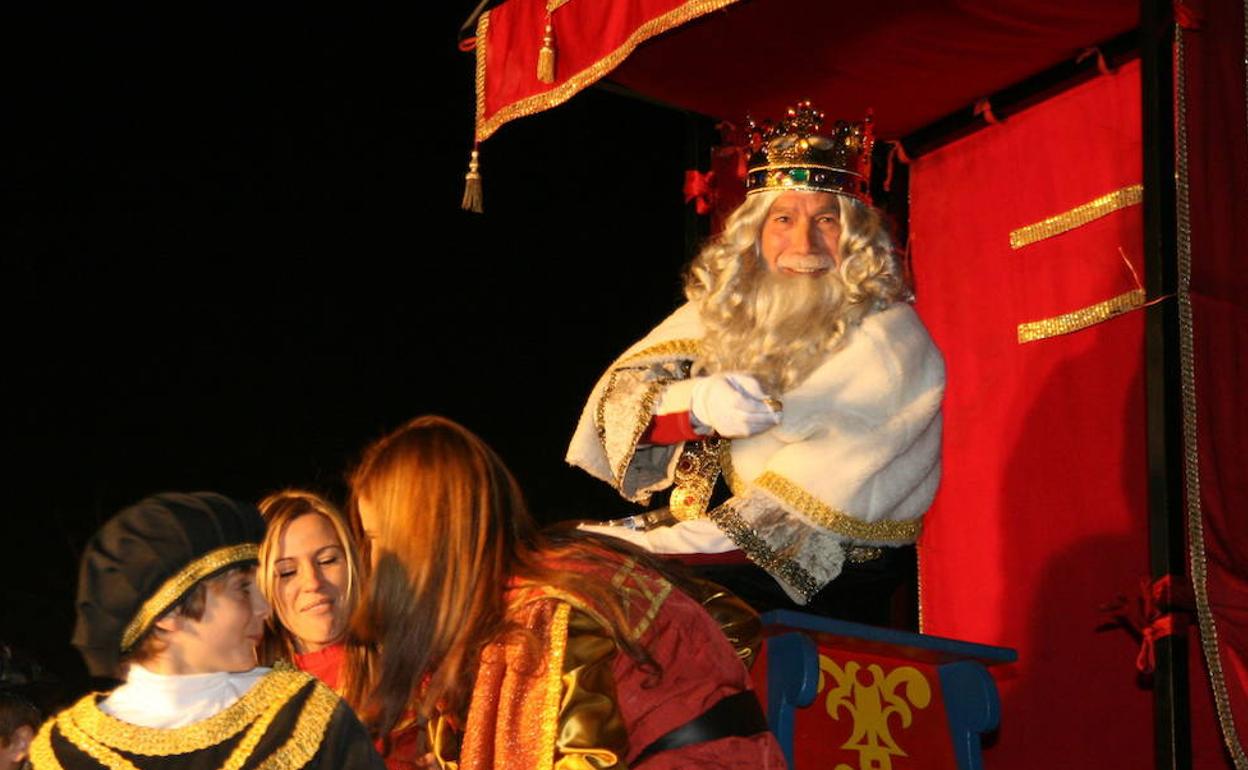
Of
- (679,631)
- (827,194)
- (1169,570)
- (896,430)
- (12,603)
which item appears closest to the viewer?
(679,631)

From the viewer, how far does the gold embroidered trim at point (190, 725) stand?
263 cm

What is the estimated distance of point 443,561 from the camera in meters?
3.22

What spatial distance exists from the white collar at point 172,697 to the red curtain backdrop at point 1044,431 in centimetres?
258

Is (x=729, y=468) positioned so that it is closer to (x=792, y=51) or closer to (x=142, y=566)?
(x=792, y=51)

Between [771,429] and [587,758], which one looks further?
[771,429]

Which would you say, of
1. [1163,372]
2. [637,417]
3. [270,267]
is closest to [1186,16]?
[1163,372]

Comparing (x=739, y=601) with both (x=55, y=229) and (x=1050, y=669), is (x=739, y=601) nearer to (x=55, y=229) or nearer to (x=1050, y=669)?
(x=1050, y=669)

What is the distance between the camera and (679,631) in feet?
10.6

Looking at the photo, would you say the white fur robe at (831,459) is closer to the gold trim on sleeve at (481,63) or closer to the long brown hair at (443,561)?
the long brown hair at (443,561)

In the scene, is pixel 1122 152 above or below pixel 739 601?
above

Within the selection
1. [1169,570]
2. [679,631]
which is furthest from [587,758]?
[1169,570]

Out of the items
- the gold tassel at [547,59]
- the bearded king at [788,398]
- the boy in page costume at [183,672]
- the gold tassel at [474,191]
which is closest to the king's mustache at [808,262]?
the bearded king at [788,398]

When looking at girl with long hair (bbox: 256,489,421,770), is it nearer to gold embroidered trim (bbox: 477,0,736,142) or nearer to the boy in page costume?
the boy in page costume

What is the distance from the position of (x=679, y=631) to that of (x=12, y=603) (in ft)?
12.6
